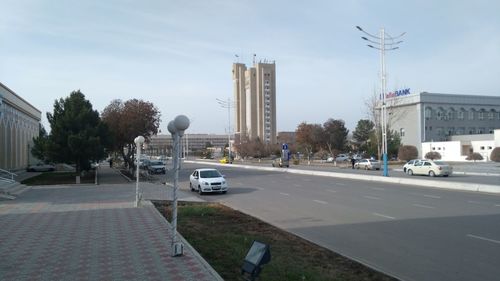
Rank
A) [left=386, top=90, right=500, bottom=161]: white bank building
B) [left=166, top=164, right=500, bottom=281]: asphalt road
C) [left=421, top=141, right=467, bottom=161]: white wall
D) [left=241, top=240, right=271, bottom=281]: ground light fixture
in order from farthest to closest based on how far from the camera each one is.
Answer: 1. [left=386, top=90, right=500, bottom=161]: white bank building
2. [left=421, top=141, right=467, bottom=161]: white wall
3. [left=166, top=164, right=500, bottom=281]: asphalt road
4. [left=241, top=240, right=271, bottom=281]: ground light fixture

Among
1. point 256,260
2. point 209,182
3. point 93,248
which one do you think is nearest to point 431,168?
point 209,182

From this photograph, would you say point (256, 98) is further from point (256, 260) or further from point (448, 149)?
point (256, 260)

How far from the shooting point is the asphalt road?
8.37 m

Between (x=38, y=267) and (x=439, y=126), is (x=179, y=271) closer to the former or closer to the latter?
(x=38, y=267)

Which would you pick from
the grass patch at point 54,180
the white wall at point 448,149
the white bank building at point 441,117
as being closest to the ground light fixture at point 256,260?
the grass patch at point 54,180

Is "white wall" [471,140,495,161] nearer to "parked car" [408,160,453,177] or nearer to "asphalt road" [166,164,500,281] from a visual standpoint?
"parked car" [408,160,453,177]

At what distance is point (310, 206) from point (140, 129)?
3370 cm

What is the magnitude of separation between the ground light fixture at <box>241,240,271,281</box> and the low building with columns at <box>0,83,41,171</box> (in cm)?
4458

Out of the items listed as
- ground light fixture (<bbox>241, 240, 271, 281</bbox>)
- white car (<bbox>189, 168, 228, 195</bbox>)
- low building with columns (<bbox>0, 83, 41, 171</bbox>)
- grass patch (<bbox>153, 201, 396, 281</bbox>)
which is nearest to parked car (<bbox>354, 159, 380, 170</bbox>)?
white car (<bbox>189, 168, 228, 195</bbox>)

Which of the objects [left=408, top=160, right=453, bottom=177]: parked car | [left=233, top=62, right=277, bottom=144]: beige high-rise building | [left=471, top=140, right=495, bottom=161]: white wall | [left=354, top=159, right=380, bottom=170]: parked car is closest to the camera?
[left=408, top=160, right=453, bottom=177]: parked car

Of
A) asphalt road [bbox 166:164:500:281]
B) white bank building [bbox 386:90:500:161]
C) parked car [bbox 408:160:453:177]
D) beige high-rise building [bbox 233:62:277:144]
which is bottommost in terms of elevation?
asphalt road [bbox 166:164:500:281]

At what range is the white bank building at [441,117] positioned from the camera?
Result: 98.3 meters

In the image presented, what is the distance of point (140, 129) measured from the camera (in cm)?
4869

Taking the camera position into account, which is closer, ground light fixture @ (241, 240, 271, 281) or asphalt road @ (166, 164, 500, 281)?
ground light fixture @ (241, 240, 271, 281)
